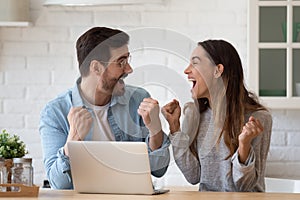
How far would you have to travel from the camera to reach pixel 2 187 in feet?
6.54

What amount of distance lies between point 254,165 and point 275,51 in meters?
1.07

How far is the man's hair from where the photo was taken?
80.8 inches

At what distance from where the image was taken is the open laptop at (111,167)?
1.94 metres

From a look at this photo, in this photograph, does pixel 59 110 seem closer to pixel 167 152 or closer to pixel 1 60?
pixel 167 152

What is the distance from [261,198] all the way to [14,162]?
0.71 m

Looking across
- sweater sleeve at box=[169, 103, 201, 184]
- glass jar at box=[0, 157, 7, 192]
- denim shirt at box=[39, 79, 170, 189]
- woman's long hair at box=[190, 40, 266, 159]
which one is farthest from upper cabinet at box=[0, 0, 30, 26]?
glass jar at box=[0, 157, 7, 192]

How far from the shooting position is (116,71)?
2.03 metres

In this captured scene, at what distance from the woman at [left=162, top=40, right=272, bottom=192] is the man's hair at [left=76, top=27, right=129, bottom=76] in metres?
0.30

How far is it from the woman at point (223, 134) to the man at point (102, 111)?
8.4 inches

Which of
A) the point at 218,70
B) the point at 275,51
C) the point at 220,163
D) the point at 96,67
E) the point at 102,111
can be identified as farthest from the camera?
the point at 275,51

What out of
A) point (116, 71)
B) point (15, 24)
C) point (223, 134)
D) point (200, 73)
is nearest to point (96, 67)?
point (116, 71)

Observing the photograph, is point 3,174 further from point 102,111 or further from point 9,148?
A: point 102,111

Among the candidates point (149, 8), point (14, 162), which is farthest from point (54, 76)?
point (14, 162)

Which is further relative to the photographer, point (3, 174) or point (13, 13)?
point (13, 13)
